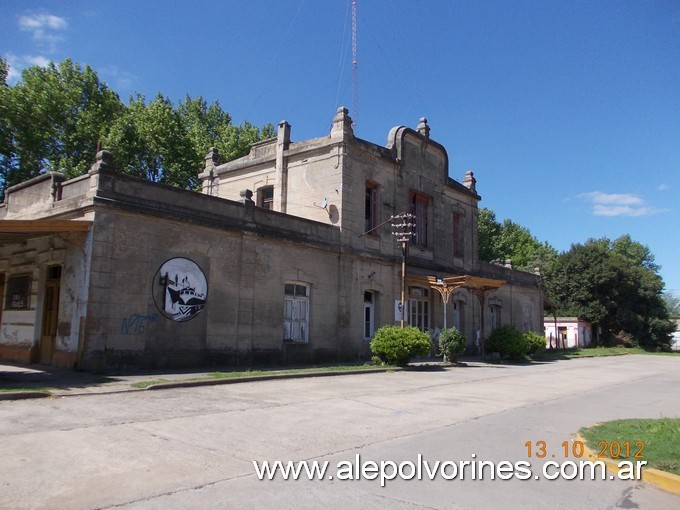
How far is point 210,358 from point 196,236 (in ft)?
12.3

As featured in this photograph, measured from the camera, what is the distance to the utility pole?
24019mm

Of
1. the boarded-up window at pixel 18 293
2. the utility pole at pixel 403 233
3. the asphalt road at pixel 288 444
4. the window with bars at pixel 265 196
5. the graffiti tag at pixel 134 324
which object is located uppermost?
the window with bars at pixel 265 196

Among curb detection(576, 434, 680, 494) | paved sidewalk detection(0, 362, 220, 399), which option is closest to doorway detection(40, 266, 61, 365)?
paved sidewalk detection(0, 362, 220, 399)

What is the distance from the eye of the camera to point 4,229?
12758 mm

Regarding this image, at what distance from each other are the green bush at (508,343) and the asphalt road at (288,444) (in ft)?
44.4

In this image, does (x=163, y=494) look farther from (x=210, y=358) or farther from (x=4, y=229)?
(x=210, y=358)

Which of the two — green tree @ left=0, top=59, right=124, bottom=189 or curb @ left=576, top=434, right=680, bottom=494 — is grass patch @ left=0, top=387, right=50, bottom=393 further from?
green tree @ left=0, top=59, right=124, bottom=189

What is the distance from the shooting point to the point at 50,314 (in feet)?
53.0

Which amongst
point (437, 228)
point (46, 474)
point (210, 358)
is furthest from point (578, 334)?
point (46, 474)

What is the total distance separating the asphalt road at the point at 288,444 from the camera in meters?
5.24

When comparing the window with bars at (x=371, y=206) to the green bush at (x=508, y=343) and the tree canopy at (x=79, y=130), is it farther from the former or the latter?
the tree canopy at (x=79, y=130)

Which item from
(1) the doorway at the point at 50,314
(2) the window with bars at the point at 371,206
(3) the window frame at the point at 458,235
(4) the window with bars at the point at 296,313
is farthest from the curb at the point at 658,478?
(3) the window frame at the point at 458,235

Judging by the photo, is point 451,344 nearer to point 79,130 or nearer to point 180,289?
point 180,289

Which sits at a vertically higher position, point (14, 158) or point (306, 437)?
point (14, 158)
